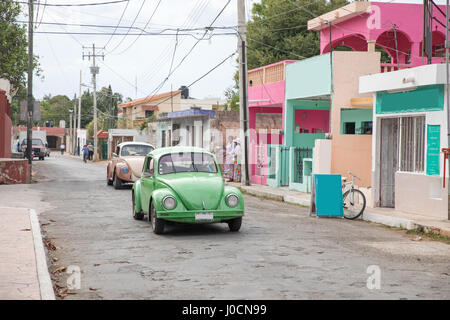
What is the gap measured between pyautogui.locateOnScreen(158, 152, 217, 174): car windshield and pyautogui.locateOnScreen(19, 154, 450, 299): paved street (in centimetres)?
117

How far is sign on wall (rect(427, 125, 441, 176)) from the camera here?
44.0ft

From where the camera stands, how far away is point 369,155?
1828cm

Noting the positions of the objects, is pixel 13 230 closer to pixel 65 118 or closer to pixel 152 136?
pixel 152 136

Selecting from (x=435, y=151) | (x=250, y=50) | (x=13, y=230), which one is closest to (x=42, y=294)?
(x=13, y=230)

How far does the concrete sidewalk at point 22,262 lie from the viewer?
615 cm

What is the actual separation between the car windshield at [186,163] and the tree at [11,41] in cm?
Result: 2026

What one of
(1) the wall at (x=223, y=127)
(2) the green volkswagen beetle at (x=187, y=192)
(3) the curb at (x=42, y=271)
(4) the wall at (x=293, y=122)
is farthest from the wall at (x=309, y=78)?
(3) the curb at (x=42, y=271)

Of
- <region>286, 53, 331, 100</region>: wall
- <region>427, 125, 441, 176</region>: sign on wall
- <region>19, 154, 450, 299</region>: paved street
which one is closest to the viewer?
<region>19, 154, 450, 299</region>: paved street

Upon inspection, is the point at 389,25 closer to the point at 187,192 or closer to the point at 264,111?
the point at 264,111

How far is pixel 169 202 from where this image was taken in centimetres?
1015

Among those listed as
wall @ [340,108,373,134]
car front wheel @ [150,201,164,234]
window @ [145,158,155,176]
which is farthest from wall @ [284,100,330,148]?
car front wheel @ [150,201,164,234]

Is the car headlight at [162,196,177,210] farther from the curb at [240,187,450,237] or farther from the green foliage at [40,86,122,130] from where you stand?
the green foliage at [40,86,122,130]
